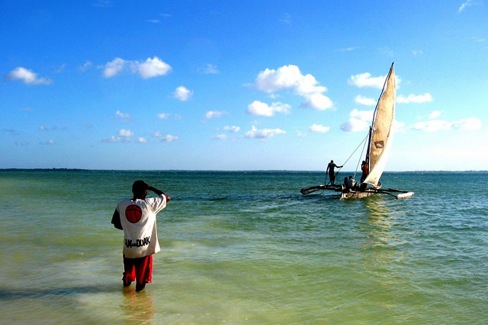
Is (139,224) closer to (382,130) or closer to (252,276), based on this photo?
(252,276)

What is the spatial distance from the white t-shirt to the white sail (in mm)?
22970

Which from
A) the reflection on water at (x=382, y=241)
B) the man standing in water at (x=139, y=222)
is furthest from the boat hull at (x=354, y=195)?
the man standing in water at (x=139, y=222)

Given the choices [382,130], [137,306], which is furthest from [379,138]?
[137,306]

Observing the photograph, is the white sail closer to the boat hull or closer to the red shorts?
the boat hull

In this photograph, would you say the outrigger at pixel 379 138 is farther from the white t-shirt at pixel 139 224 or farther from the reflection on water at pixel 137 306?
the white t-shirt at pixel 139 224

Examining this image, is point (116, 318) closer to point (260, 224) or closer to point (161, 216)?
point (260, 224)

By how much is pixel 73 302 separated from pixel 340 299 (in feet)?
13.3

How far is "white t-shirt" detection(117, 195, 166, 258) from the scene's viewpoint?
5477mm

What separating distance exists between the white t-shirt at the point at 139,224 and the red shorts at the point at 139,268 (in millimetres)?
149

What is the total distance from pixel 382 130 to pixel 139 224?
79.5 ft

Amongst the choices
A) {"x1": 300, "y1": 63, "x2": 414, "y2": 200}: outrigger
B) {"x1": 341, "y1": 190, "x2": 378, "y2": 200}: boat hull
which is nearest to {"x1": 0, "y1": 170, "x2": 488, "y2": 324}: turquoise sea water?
{"x1": 341, "y1": 190, "x2": 378, "y2": 200}: boat hull

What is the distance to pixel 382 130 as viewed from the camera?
26875 mm

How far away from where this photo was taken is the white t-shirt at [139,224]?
5477 millimetres

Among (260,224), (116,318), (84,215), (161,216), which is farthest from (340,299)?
(84,215)
